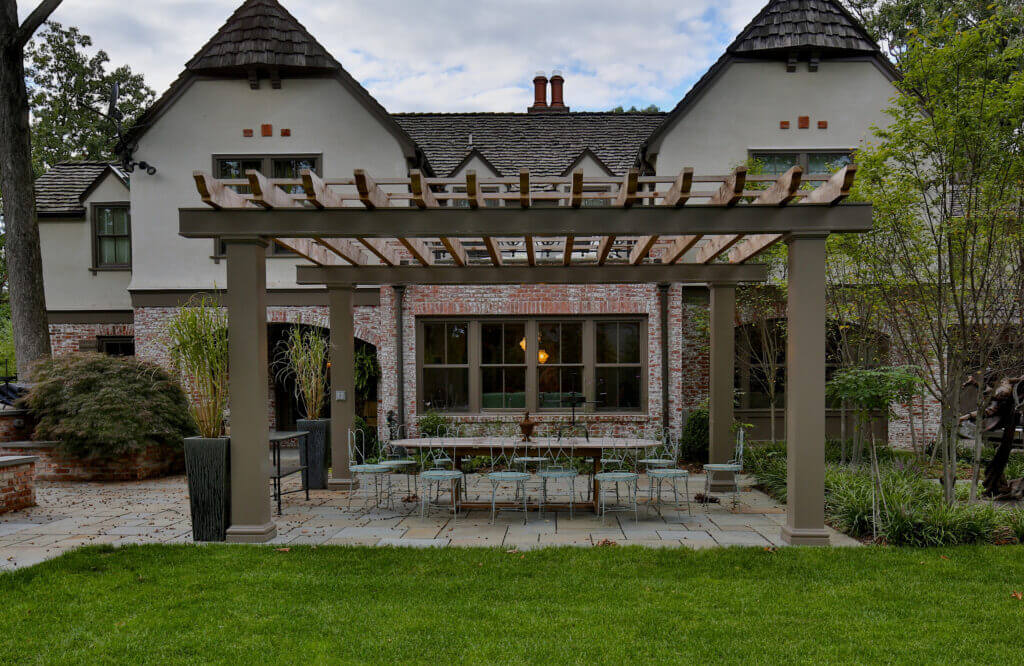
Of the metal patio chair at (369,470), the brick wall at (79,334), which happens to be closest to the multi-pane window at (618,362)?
the metal patio chair at (369,470)

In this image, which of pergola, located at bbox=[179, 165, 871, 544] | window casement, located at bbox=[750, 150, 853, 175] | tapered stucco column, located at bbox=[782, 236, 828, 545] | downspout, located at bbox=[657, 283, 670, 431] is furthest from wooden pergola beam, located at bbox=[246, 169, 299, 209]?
window casement, located at bbox=[750, 150, 853, 175]

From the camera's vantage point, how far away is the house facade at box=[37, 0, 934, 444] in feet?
42.9

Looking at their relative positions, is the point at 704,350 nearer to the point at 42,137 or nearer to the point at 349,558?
the point at 349,558

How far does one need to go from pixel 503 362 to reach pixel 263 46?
7100mm

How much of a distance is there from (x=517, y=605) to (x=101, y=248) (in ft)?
44.0

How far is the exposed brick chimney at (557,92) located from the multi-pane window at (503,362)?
7581 millimetres

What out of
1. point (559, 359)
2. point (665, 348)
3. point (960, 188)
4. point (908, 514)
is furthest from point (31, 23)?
point (908, 514)

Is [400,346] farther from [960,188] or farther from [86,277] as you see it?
[960,188]

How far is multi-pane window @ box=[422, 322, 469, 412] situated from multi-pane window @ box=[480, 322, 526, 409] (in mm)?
339

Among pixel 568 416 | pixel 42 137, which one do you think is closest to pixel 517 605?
pixel 568 416

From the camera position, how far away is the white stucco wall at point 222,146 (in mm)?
13508

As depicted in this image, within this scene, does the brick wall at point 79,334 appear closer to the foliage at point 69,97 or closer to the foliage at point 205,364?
the foliage at point 205,364

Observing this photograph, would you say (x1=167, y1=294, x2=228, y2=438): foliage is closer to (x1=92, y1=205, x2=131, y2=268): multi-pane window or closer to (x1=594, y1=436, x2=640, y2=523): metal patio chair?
(x1=594, y1=436, x2=640, y2=523): metal patio chair

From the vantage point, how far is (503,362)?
43.4ft
